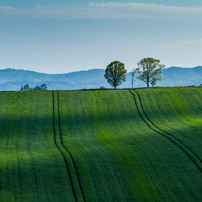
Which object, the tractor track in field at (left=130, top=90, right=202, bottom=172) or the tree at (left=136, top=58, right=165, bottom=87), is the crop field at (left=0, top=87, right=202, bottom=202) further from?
the tree at (left=136, top=58, right=165, bottom=87)

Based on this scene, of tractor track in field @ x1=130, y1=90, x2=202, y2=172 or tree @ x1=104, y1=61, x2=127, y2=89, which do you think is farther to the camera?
tree @ x1=104, y1=61, x2=127, y2=89

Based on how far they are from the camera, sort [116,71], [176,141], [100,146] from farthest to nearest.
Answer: [116,71] < [176,141] < [100,146]

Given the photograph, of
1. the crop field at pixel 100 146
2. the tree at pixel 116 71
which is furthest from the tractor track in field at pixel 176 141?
the tree at pixel 116 71

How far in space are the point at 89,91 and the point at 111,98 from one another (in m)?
6.37

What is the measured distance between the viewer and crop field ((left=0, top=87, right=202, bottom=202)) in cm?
2952

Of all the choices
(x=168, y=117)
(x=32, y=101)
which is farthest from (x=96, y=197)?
(x=32, y=101)

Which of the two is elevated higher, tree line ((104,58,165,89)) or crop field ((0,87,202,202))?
tree line ((104,58,165,89))

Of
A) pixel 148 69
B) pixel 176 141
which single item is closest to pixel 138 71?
pixel 148 69

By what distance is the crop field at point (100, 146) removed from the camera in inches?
1162

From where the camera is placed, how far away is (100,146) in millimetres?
39219

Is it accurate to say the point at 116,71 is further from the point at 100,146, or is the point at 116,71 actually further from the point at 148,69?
the point at 100,146

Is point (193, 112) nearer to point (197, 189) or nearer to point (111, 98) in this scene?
point (111, 98)

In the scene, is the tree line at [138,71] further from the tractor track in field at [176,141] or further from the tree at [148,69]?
the tractor track in field at [176,141]

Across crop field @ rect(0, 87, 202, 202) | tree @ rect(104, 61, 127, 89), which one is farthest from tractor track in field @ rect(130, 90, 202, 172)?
tree @ rect(104, 61, 127, 89)
